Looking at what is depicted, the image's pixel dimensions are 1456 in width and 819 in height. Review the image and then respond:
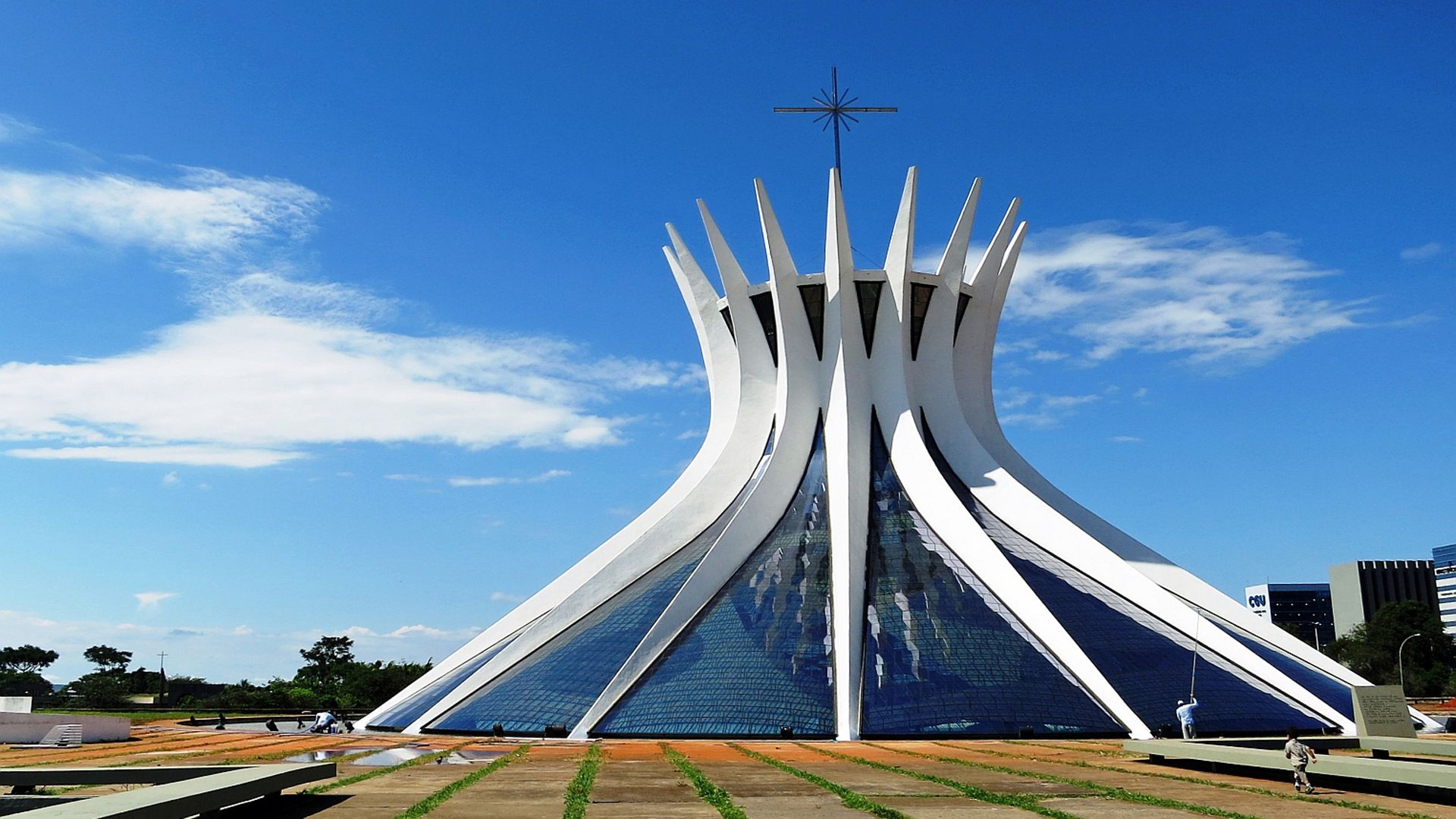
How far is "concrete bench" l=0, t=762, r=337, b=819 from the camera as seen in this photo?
7.57 meters

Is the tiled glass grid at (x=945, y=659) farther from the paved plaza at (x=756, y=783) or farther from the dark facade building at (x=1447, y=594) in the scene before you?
the dark facade building at (x=1447, y=594)

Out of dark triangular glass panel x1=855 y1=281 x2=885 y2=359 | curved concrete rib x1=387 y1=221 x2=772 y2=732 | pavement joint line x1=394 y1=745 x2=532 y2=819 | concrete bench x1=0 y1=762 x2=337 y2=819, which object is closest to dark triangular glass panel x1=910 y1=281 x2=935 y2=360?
dark triangular glass panel x1=855 y1=281 x2=885 y2=359

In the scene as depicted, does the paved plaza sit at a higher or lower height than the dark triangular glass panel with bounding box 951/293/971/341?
lower

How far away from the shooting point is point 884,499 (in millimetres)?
29578

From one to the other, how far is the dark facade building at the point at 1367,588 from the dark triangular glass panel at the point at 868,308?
11619 centimetres

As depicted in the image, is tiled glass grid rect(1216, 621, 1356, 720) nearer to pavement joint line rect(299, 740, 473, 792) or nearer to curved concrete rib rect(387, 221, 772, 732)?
curved concrete rib rect(387, 221, 772, 732)

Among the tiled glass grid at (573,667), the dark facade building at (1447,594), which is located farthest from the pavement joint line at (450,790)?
the dark facade building at (1447,594)

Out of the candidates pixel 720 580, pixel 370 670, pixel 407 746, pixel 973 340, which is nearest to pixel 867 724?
pixel 720 580

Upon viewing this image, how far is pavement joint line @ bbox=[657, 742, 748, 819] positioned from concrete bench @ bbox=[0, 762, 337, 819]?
3.93 metres

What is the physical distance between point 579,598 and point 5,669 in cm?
6100

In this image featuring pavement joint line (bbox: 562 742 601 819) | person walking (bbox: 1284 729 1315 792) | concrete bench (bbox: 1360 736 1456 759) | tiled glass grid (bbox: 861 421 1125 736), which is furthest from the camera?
tiled glass grid (bbox: 861 421 1125 736)

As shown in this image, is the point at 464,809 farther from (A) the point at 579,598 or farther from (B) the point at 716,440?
(B) the point at 716,440

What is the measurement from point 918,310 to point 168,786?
2534 centimetres

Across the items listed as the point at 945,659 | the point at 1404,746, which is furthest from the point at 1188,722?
the point at 945,659
